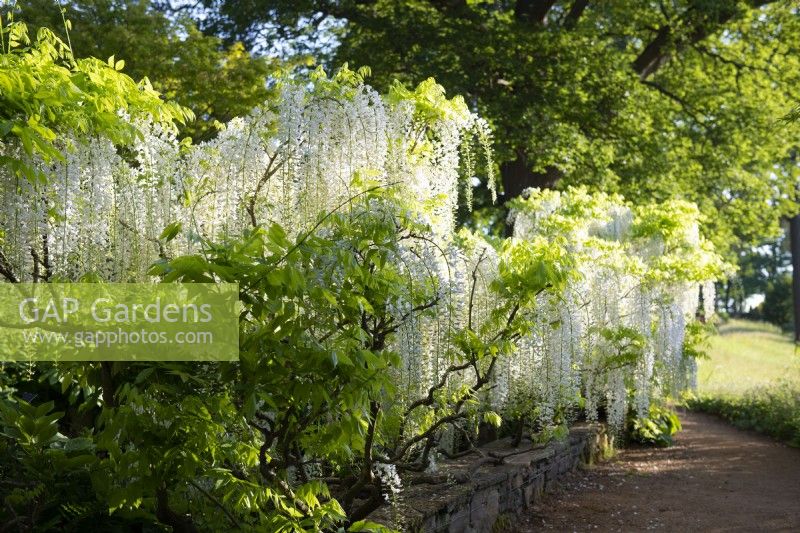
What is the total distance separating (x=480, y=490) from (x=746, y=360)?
18098mm

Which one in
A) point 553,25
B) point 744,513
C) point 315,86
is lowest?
point 744,513

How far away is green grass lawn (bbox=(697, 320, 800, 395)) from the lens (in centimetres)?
1543

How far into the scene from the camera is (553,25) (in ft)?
43.9

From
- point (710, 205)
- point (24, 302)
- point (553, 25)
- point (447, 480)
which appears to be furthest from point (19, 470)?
point (710, 205)

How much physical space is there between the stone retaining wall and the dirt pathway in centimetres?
20

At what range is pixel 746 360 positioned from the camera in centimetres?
2134

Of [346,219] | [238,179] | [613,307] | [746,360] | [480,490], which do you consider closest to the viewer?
[346,219]

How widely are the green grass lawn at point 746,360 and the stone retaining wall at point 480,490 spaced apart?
4979 millimetres

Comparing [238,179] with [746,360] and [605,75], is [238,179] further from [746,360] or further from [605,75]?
[746,360]

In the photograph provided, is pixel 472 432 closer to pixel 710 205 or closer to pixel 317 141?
pixel 317 141

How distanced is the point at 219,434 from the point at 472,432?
3.86 m

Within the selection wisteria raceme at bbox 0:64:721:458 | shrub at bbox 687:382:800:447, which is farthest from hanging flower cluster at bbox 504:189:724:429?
shrub at bbox 687:382:800:447

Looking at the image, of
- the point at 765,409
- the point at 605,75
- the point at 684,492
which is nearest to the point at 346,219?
the point at 684,492

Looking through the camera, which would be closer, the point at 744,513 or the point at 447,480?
the point at 447,480
